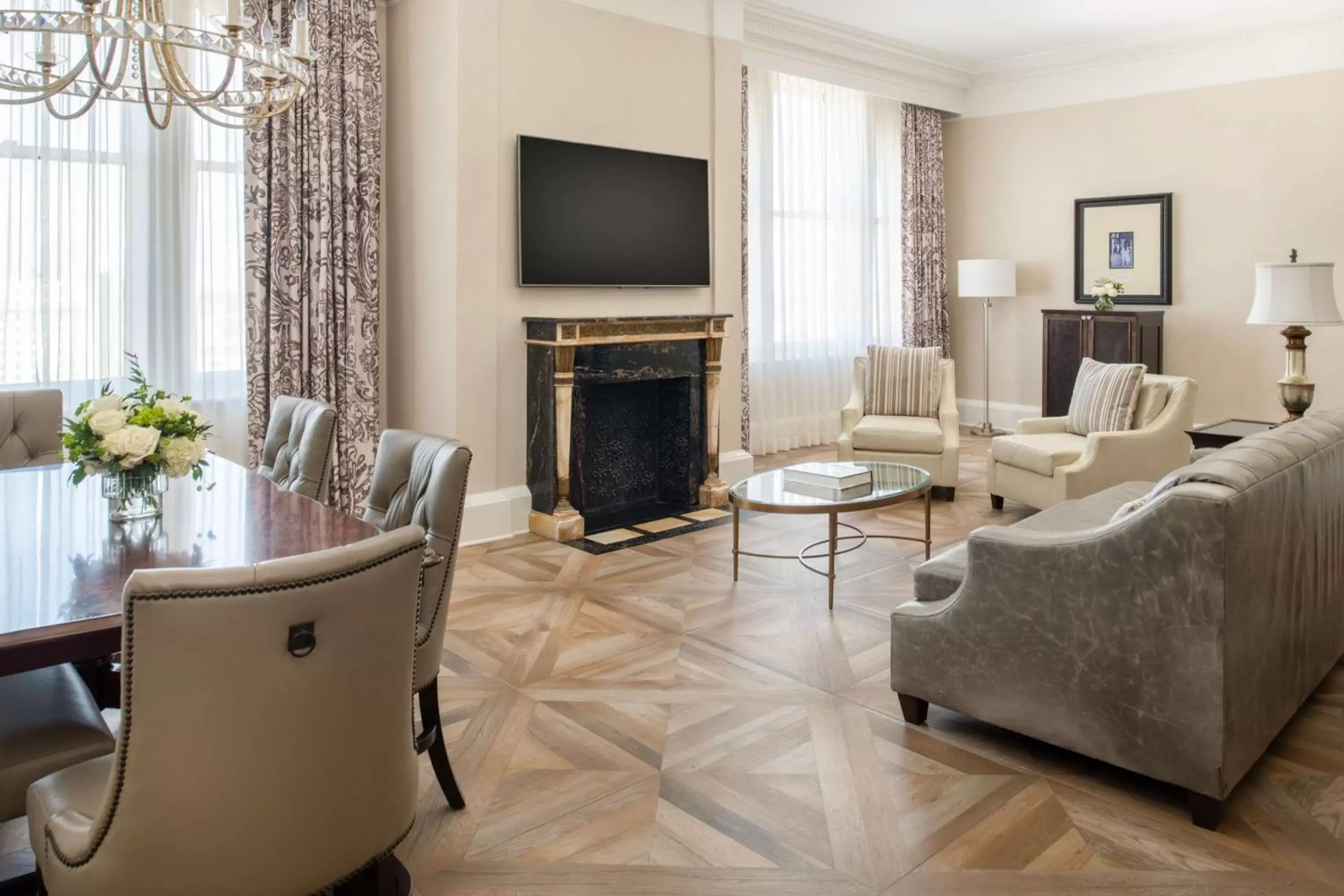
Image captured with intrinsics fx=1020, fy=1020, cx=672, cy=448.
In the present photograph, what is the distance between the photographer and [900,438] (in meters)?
5.80

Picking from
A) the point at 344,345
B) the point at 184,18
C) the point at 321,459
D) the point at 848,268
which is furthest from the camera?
the point at 848,268

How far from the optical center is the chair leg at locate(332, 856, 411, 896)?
1.87 meters

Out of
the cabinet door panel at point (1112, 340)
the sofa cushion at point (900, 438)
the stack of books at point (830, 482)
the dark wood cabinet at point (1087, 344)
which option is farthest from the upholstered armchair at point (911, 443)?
the cabinet door panel at point (1112, 340)

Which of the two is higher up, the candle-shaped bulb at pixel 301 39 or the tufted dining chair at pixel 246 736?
the candle-shaped bulb at pixel 301 39

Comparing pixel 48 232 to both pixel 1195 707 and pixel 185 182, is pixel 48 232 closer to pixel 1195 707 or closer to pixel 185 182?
pixel 185 182

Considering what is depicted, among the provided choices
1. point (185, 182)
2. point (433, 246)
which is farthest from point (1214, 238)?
point (185, 182)

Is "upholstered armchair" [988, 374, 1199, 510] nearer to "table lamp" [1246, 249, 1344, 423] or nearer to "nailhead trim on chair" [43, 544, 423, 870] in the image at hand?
"table lamp" [1246, 249, 1344, 423]

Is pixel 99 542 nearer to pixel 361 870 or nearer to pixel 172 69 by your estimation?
pixel 361 870

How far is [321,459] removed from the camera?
2.91 meters

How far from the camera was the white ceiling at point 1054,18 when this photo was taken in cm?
649

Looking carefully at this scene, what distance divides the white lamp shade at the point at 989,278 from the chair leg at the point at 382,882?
7037mm

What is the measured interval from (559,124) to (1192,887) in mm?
4374

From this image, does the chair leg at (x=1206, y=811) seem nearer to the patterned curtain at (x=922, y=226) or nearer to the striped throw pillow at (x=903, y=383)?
the striped throw pillow at (x=903, y=383)

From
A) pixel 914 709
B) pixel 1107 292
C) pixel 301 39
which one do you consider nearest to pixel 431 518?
pixel 301 39
